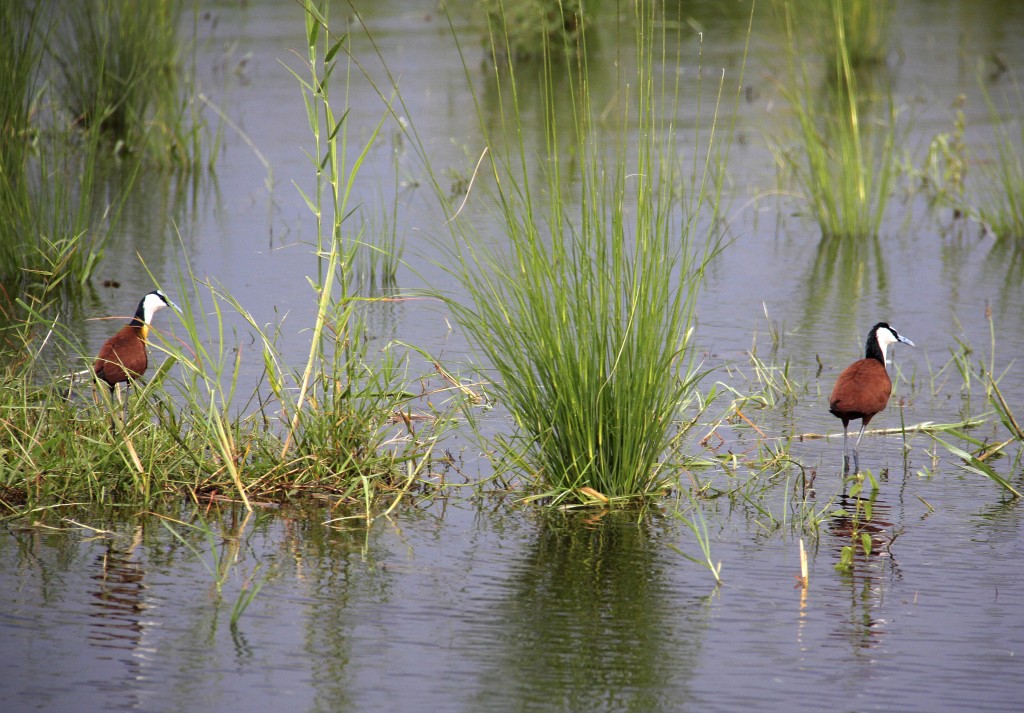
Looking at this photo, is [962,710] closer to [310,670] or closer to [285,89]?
[310,670]

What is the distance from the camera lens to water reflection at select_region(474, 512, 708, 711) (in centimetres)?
313

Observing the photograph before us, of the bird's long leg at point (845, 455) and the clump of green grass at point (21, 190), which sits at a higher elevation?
the clump of green grass at point (21, 190)

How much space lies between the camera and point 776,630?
3.46 meters

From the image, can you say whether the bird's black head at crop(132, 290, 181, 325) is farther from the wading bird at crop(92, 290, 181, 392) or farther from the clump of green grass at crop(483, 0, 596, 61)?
the clump of green grass at crop(483, 0, 596, 61)

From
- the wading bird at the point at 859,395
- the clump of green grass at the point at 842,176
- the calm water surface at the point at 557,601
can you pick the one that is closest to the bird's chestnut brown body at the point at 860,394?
the wading bird at the point at 859,395

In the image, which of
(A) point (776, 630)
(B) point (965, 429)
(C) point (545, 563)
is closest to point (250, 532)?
(C) point (545, 563)

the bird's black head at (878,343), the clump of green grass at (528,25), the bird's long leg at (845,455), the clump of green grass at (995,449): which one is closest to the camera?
the clump of green grass at (995,449)

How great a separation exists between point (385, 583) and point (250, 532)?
56 cm

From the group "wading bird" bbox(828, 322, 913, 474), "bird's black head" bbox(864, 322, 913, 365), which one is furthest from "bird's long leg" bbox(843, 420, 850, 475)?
"bird's black head" bbox(864, 322, 913, 365)

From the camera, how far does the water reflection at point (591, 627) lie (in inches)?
123

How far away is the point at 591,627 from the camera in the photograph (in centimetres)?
347

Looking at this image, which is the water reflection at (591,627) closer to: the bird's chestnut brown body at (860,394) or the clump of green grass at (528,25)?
the bird's chestnut brown body at (860,394)

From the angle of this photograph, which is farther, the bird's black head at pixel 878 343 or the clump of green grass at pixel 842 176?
the clump of green grass at pixel 842 176

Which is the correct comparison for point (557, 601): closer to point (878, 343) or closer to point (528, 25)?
point (878, 343)
